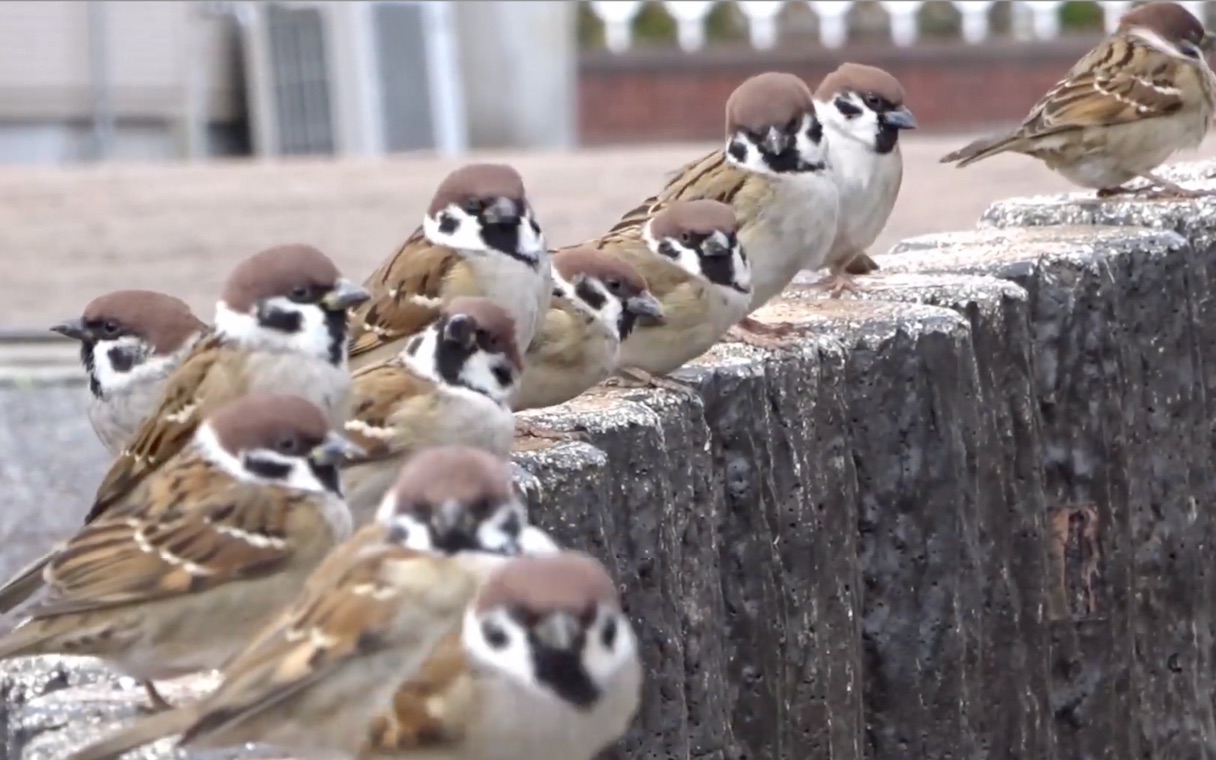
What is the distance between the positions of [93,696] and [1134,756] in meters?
2.17

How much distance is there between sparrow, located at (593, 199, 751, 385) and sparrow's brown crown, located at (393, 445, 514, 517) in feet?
4.22

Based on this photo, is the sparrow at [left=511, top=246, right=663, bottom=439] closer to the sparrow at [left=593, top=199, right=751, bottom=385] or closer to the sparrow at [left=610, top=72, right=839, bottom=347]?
the sparrow at [left=593, top=199, right=751, bottom=385]

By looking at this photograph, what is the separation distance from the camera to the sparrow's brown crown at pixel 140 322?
158 inches

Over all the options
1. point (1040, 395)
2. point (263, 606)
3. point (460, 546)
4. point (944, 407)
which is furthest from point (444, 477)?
point (1040, 395)

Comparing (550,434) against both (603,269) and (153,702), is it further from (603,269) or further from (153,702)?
(153,702)

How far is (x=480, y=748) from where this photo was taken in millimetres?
2549

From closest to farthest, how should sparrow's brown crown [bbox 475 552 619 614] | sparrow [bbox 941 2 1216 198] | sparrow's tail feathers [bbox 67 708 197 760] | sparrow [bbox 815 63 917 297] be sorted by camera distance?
sparrow's brown crown [bbox 475 552 619 614] → sparrow's tail feathers [bbox 67 708 197 760] → sparrow [bbox 815 63 917 297] → sparrow [bbox 941 2 1216 198]

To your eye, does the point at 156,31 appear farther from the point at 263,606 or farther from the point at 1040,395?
the point at 263,606

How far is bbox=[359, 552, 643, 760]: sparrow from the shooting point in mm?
2426

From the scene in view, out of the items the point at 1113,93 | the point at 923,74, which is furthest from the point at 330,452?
the point at 923,74

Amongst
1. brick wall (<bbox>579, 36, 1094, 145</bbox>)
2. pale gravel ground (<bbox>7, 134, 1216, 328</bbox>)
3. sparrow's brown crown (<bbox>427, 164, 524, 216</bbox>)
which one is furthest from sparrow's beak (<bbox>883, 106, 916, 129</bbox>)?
brick wall (<bbox>579, 36, 1094, 145</bbox>)

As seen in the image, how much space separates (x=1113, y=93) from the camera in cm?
570

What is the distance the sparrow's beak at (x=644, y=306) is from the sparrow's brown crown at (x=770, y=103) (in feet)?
2.52

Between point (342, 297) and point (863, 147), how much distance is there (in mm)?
1734
